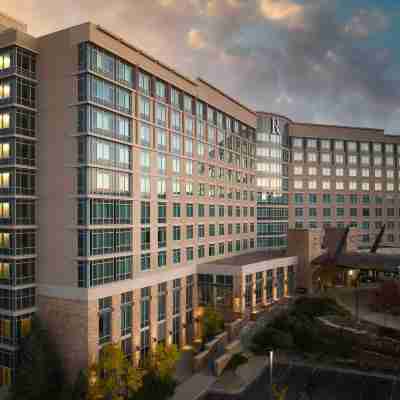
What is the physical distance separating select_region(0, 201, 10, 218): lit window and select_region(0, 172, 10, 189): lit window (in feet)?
5.38

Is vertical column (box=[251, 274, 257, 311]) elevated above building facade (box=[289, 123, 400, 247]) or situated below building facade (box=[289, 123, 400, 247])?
below

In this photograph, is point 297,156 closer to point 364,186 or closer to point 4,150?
point 364,186

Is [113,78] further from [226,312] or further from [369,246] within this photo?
[369,246]

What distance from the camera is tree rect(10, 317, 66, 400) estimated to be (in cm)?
3412

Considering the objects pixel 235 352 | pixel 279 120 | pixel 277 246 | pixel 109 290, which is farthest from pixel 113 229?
Answer: pixel 279 120

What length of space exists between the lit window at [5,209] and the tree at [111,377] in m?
15.9

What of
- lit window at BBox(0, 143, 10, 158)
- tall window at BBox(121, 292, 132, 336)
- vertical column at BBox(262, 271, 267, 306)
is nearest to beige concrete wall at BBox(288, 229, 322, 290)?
vertical column at BBox(262, 271, 267, 306)

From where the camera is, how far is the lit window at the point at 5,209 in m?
38.1

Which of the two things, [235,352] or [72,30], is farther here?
[235,352]

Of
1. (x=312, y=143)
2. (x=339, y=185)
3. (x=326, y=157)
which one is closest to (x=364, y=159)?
(x=339, y=185)

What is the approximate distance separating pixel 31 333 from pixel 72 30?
1136 inches

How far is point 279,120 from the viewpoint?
82.2 meters

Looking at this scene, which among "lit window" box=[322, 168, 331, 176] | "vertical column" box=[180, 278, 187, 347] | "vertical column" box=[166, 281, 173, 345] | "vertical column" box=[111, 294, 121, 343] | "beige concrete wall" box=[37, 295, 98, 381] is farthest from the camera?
"lit window" box=[322, 168, 331, 176]

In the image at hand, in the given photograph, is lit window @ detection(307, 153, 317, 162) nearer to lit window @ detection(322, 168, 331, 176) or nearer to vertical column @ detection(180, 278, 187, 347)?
lit window @ detection(322, 168, 331, 176)
